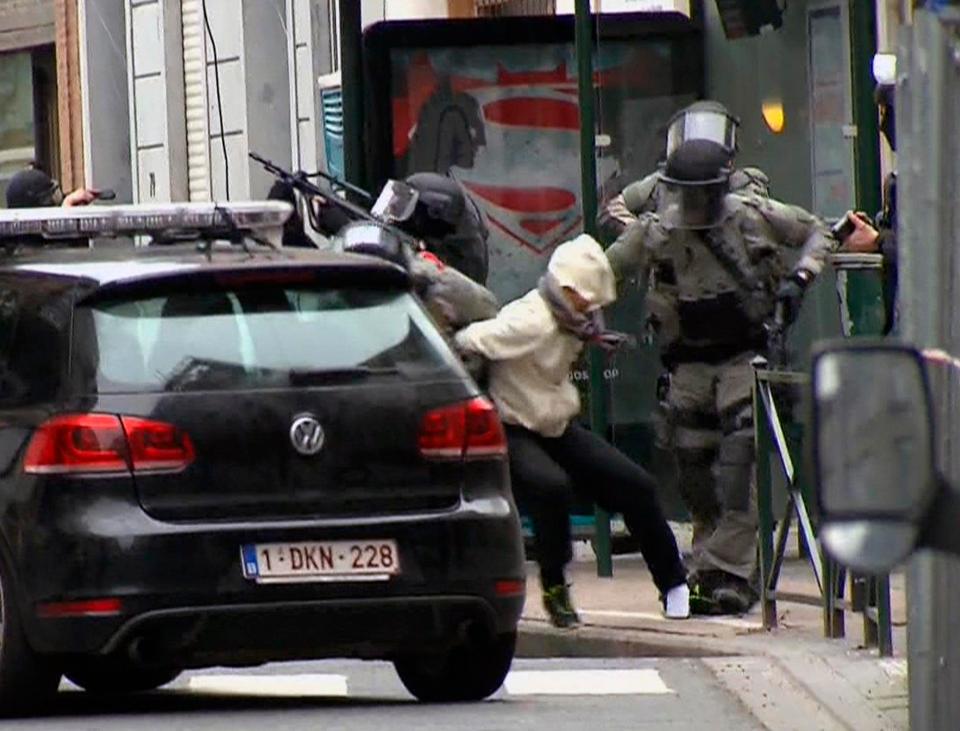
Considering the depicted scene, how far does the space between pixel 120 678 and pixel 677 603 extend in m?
2.53

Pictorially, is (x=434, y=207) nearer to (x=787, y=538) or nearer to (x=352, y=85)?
(x=352, y=85)

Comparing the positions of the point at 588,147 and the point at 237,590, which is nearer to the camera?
the point at 237,590

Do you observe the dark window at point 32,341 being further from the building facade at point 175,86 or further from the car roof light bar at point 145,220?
the building facade at point 175,86

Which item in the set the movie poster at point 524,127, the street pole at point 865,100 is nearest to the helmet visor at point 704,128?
the street pole at point 865,100

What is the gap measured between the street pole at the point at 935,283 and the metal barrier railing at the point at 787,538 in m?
6.04

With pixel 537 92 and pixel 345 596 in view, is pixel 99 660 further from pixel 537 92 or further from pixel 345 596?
pixel 537 92

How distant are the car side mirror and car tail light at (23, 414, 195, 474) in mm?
5859

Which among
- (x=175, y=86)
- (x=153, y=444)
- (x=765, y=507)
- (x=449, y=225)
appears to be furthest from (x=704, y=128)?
(x=175, y=86)

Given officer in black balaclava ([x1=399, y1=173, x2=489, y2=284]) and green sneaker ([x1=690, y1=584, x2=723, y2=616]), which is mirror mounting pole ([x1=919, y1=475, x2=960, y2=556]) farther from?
officer in black balaclava ([x1=399, y1=173, x2=489, y2=284])

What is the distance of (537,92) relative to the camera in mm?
15797

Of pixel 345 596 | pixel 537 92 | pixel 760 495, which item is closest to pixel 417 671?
pixel 345 596

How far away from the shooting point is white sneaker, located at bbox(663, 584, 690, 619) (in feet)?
41.6

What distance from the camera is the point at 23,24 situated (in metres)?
35.1

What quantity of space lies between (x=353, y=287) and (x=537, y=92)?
230 inches
